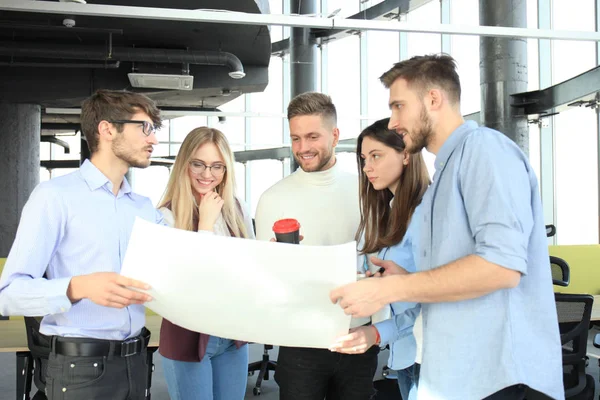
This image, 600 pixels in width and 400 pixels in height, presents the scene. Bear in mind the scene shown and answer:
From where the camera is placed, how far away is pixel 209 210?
92.2 inches

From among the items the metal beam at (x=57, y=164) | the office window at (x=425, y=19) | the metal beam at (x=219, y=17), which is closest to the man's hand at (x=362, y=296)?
the metal beam at (x=219, y=17)

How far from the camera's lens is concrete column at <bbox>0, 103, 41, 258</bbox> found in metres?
8.97

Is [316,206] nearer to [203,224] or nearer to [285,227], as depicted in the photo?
[203,224]

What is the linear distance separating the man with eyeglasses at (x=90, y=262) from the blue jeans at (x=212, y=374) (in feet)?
0.96

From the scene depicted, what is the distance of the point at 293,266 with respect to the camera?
1352 millimetres

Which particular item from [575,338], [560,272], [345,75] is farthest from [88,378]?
[345,75]

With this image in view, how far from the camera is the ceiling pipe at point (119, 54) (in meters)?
8.27

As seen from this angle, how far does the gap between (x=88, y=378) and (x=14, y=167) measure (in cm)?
820

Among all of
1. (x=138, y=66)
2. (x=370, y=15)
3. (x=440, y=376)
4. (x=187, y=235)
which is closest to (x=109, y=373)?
(x=187, y=235)

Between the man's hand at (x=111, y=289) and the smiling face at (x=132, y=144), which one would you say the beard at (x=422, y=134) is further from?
the smiling face at (x=132, y=144)

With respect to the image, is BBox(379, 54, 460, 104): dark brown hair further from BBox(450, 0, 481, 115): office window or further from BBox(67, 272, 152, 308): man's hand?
BBox(450, 0, 481, 115): office window

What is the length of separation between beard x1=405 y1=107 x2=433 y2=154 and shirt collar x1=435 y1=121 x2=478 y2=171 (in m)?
0.06

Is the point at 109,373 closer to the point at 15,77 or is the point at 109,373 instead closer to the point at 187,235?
the point at 187,235

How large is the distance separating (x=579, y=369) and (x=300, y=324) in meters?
2.63
